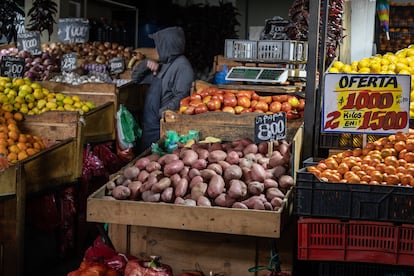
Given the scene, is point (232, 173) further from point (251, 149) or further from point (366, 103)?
point (366, 103)

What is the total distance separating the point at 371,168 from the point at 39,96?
154 inches

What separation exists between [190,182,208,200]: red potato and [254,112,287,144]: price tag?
0.43m

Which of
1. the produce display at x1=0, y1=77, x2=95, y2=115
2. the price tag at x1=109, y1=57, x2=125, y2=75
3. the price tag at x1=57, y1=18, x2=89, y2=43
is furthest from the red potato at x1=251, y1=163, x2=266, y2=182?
the price tag at x1=57, y1=18, x2=89, y2=43

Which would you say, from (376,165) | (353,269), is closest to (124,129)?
(376,165)

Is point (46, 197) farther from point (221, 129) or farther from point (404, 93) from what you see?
point (404, 93)

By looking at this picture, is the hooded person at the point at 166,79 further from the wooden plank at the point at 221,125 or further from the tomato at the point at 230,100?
the wooden plank at the point at 221,125

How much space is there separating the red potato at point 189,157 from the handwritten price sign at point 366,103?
2.74 ft

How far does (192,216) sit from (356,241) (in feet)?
2.81

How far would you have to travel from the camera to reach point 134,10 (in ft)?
40.3

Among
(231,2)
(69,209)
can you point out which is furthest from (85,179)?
(231,2)

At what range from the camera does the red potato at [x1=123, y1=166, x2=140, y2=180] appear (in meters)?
3.81

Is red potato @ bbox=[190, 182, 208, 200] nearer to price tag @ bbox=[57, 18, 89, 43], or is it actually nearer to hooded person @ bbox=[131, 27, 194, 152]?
hooded person @ bbox=[131, 27, 194, 152]

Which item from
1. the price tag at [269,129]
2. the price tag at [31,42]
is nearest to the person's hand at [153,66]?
the price tag at [31,42]

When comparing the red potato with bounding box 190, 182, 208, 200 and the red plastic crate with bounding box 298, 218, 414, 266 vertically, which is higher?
the red potato with bounding box 190, 182, 208, 200
